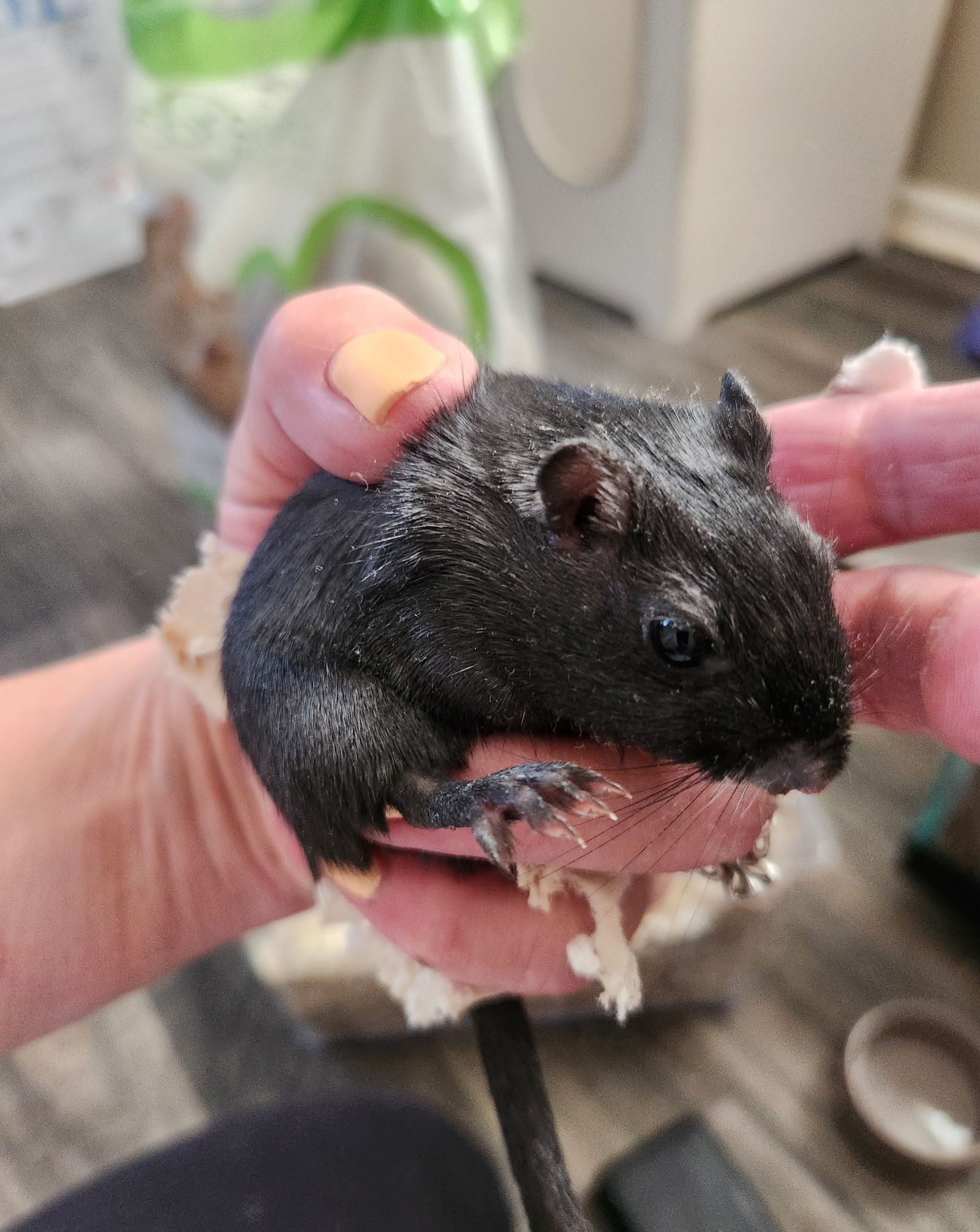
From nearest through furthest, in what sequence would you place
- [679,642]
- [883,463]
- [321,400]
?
[679,642]
[321,400]
[883,463]

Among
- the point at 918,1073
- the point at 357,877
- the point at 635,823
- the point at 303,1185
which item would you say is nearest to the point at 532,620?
the point at 635,823

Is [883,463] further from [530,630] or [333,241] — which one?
[333,241]

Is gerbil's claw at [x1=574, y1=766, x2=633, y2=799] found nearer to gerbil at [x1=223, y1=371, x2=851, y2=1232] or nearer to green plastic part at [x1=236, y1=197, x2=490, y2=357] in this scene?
gerbil at [x1=223, y1=371, x2=851, y2=1232]

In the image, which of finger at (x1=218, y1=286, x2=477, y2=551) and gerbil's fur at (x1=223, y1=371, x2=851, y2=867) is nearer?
gerbil's fur at (x1=223, y1=371, x2=851, y2=867)

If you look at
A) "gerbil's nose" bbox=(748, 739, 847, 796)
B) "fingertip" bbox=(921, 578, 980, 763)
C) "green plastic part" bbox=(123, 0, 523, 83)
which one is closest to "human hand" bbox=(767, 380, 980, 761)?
"fingertip" bbox=(921, 578, 980, 763)

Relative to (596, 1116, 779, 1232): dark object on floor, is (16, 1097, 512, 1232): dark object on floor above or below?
above

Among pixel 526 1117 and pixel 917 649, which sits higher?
pixel 917 649
